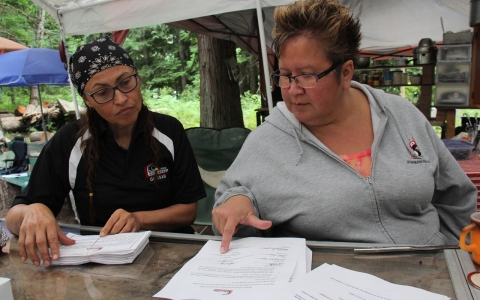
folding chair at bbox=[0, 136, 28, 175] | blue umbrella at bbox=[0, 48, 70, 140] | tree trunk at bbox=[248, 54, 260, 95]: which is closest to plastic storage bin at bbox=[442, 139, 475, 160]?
folding chair at bbox=[0, 136, 28, 175]

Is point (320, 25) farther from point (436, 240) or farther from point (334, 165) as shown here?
point (436, 240)

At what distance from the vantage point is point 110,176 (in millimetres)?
1841

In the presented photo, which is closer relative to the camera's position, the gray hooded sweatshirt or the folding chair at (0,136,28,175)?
the gray hooded sweatshirt

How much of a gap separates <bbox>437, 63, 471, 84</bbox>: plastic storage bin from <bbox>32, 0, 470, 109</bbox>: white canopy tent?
523 mm

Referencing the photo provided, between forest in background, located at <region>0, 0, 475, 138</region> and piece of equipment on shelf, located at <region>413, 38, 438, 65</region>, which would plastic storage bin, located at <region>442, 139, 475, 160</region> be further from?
forest in background, located at <region>0, 0, 475, 138</region>

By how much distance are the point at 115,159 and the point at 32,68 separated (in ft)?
21.6

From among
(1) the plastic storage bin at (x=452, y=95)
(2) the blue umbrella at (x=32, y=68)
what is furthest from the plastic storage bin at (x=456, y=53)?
(2) the blue umbrella at (x=32, y=68)

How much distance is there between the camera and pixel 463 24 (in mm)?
5609

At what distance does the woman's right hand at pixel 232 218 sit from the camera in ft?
4.14

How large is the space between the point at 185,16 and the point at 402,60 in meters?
3.71

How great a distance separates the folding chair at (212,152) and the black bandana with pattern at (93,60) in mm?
1944

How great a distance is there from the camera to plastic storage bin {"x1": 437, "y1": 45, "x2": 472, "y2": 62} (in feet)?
12.4

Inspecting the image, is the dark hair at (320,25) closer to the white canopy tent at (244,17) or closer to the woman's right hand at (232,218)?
the woman's right hand at (232,218)

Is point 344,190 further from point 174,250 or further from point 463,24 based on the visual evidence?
point 463,24
